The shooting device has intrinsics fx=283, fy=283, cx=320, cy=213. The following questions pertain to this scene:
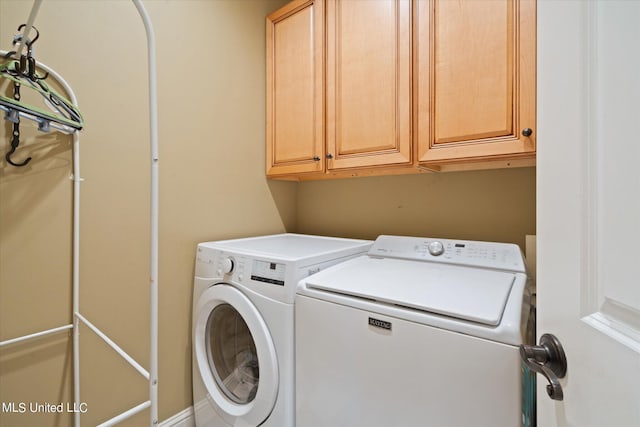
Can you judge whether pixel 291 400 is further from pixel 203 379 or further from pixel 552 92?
pixel 552 92

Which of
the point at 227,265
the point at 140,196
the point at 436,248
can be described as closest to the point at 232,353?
the point at 227,265

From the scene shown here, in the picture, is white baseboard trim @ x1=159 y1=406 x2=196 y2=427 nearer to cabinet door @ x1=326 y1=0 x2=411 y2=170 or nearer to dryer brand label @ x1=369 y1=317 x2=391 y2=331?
dryer brand label @ x1=369 y1=317 x2=391 y2=331

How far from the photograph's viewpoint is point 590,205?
387 millimetres

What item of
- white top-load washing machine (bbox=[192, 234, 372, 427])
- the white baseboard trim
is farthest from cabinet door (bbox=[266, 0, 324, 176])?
the white baseboard trim

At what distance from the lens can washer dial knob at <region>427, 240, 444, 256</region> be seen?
1.28 m

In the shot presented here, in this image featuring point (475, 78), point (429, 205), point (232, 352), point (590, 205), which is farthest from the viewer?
point (429, 205)

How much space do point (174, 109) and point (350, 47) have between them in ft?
3.12

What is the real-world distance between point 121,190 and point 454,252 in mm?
1496

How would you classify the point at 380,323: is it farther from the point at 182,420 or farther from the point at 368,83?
the point at 182,420

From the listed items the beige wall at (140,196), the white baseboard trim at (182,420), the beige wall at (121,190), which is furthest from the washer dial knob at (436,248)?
the white baseboard trim at (182,420)

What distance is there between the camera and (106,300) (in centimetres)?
120

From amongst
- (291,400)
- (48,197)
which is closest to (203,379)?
(291,400)

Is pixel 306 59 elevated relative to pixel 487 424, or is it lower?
elevated

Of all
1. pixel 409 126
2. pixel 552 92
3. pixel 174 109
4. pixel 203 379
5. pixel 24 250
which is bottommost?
pixel 203 379
